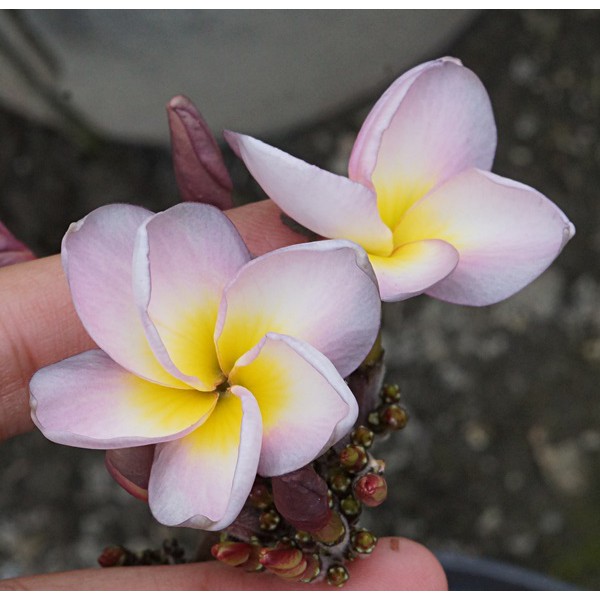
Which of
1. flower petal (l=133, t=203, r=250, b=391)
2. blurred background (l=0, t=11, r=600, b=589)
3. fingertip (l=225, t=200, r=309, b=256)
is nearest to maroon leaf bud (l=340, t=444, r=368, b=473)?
flower petal (l=133, t=203, r=250, b=391)

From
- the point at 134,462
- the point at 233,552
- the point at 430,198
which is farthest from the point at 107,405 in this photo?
the point at 430,198

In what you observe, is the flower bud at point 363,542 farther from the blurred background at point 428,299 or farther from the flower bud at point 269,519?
the blurred background at point 428,299

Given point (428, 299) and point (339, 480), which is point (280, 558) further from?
point (428, 299)

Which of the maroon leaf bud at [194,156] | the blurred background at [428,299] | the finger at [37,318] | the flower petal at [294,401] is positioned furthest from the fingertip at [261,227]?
the blurred background at [428,299]

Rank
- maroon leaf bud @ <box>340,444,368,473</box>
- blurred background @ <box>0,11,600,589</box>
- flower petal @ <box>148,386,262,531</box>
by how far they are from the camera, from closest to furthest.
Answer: flower petal @ <box>148,386,262,531</box>
maroon leaf bud @ <box>340,444,368,473</box>
blurred background @ <box>0,11,600,589</box>

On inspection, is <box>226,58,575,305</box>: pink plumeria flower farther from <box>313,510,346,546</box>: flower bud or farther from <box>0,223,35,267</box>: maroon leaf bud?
<box>0,223,35,267</box>: maroon leaf bud

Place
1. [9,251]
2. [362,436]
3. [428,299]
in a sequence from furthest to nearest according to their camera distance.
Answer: [428,299], [9,251], [362,436]
